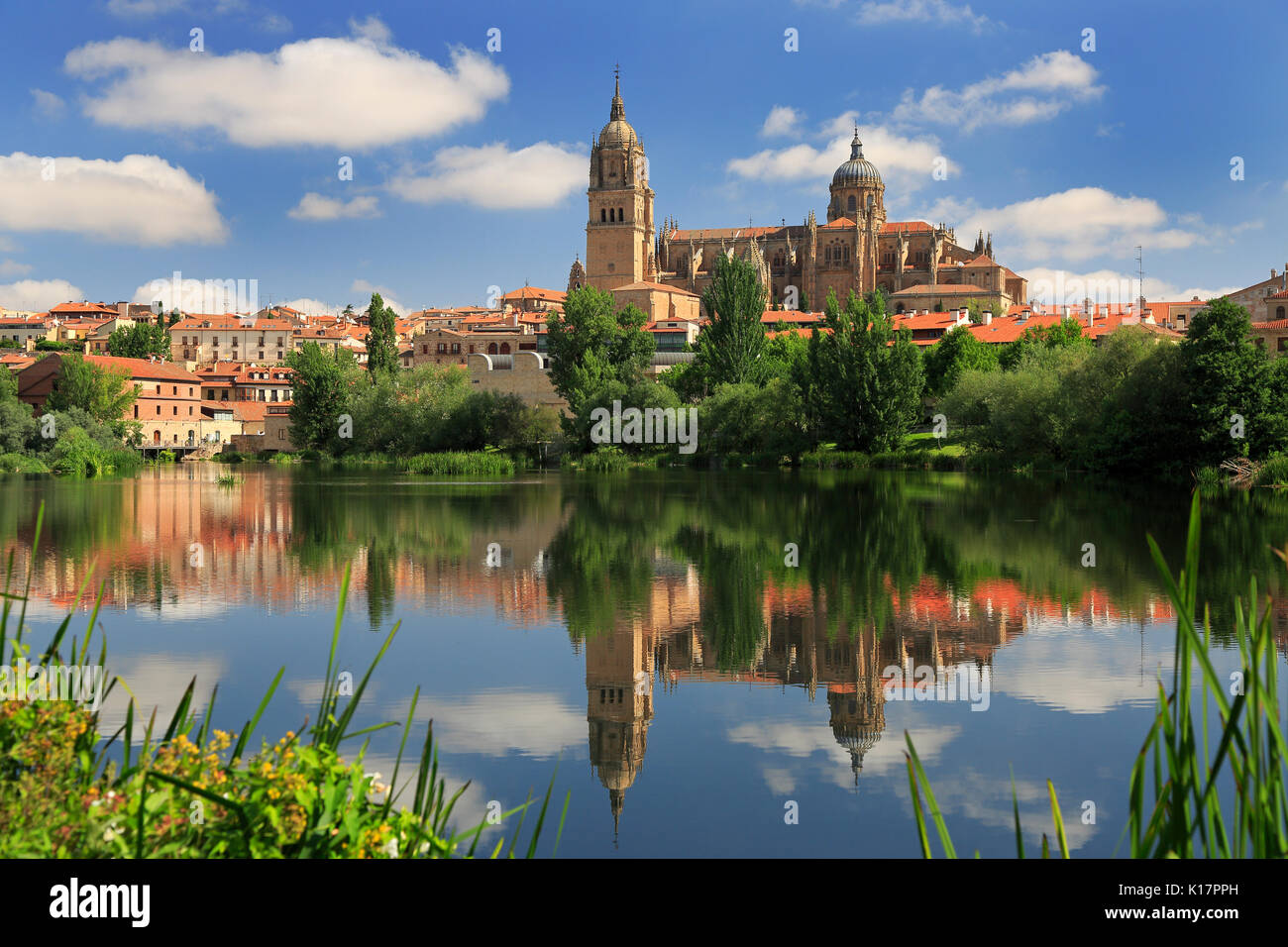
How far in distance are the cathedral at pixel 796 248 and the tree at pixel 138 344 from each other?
4466 cm

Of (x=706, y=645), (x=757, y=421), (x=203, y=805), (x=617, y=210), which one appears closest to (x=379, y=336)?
(x=757, y=421)

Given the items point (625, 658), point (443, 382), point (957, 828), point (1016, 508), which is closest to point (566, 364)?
point (443, 382)

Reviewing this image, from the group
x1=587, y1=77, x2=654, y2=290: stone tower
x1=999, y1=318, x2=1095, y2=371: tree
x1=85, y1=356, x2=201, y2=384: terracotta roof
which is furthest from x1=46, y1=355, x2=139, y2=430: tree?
x1=587, y1=77, x2=654, y2=290: stone tower

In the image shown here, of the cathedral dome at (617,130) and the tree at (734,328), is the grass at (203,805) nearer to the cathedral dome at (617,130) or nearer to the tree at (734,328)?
the tree at (734,328)

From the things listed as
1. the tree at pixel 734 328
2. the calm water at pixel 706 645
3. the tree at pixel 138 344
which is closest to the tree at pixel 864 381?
the tree at pixel 734 328

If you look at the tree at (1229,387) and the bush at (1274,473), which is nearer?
the bush at (1274,473)

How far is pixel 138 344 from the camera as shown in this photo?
106125 mm

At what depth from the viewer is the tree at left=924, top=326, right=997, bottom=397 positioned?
67.3 m

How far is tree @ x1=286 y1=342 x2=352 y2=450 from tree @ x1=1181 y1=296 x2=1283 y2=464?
4960cm

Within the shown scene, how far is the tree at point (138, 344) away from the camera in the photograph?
10619cm

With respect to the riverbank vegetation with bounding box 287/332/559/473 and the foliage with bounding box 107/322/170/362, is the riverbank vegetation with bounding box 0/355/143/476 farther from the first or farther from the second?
the foliage with bounding box 107/322/170/362

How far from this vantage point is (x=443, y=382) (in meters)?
65.7
